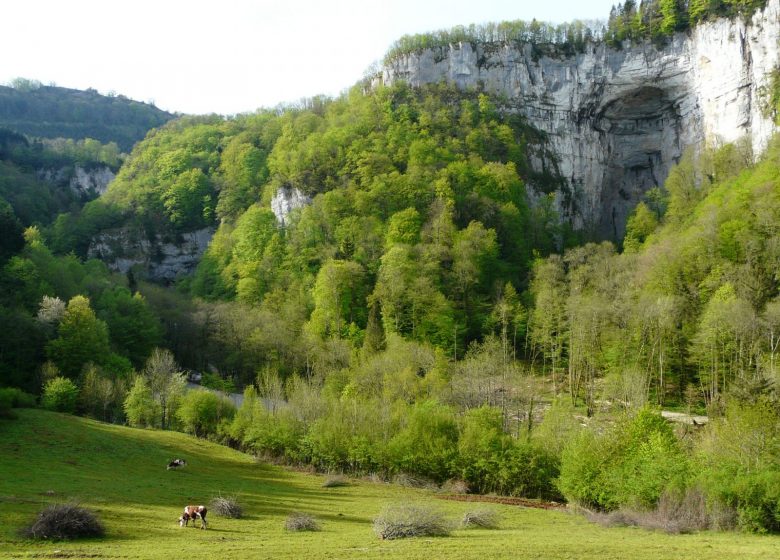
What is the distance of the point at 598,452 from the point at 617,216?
8948 cm

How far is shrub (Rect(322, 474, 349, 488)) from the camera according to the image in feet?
147

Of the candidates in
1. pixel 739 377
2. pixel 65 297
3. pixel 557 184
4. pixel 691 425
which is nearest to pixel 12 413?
pixel 65 297

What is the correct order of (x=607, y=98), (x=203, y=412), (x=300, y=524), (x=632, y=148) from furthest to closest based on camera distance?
(x=632, y=148)
(x=607, y=98)
(x=203, y=412)
(x=300, y=524)

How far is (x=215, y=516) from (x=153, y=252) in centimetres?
9741

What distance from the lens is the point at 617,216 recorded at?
120 meters

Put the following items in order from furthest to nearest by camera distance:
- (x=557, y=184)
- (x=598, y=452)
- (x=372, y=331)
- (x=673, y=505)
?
1. (x=557, y=184)
2. (x=372, y=331)
3. (x=598, y=452)
4. (x=673, y=505)

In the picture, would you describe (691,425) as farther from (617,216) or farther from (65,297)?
(617,216)

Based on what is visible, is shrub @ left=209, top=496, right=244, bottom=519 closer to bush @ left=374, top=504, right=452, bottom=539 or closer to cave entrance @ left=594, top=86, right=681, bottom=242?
bush @ left=374, top=504, right=452, bottom=539

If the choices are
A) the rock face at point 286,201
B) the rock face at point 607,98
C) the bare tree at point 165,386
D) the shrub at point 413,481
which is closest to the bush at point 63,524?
the shrub at point 413,481

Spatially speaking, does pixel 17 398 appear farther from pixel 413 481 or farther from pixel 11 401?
pixel 413 481

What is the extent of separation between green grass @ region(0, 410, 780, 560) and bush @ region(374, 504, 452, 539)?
80 centimetres

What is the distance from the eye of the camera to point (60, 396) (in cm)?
5734

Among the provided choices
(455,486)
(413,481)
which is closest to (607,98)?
(413,481)

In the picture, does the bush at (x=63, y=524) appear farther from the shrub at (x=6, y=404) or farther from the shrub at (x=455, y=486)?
the shrub at (x=6, y=404)
